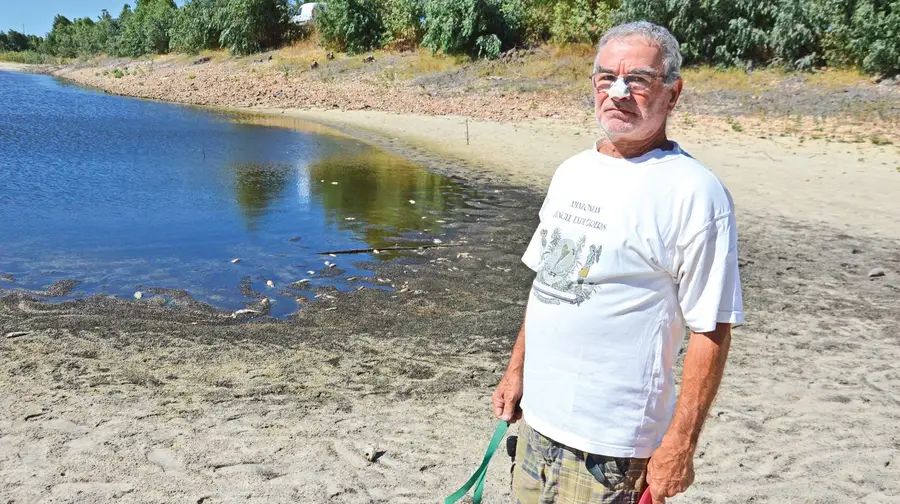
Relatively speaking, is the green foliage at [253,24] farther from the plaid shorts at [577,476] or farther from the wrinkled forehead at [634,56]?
the plaid shorts at [577,476]

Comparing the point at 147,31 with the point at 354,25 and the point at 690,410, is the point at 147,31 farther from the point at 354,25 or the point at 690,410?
the point at 690,410

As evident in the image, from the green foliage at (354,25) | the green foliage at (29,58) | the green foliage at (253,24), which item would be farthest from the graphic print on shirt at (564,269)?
the green foliage at (29,58)

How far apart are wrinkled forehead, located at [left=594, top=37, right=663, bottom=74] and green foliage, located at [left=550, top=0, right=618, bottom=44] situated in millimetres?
25196

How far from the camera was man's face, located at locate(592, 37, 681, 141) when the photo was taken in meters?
2.02

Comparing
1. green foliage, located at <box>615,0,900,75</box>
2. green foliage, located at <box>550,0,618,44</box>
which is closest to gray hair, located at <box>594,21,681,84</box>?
green foliage, located at <box>615,0,900,75</box>

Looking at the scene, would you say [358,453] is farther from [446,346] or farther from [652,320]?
[652,320]

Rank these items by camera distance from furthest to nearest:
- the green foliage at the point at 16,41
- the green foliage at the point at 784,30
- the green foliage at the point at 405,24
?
the green foliage at the point at 16,41 → the green foliage at the point at 405,24 → the green foliage at the point at 784,30

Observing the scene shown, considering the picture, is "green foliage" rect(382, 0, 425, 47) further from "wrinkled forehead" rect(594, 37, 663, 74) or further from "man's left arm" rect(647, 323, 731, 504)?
"man's left arm" rect(647, 323, 731, 504)

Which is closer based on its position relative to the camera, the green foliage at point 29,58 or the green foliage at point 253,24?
the green foliage at point 253,24

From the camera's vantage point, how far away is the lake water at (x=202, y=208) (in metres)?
7.60

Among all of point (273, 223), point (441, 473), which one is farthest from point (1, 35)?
point (441, 473)

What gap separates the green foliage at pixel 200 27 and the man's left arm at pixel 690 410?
165 feet

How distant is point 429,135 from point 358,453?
1592 cm

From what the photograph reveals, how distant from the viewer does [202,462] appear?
385 cm
